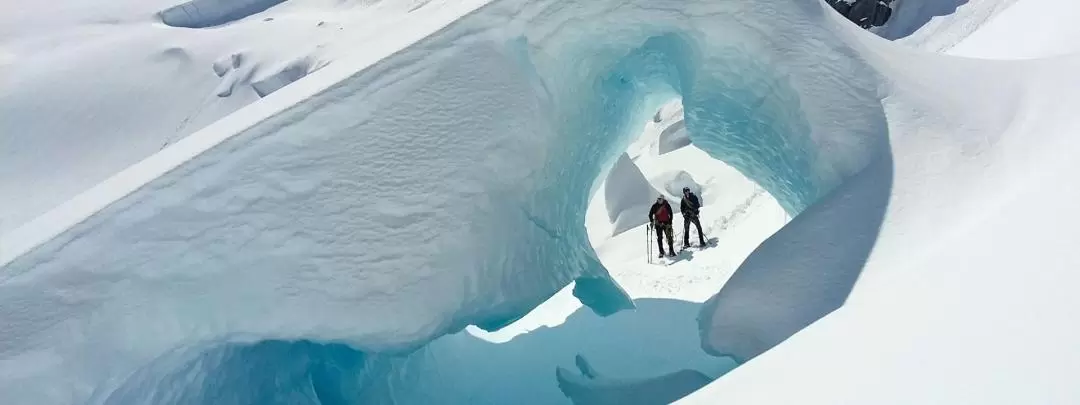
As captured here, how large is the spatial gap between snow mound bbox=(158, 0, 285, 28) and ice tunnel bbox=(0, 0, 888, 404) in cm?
1738

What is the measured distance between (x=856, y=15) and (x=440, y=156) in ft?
58.0

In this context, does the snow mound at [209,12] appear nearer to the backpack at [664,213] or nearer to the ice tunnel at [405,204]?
the backpack at [664,213]

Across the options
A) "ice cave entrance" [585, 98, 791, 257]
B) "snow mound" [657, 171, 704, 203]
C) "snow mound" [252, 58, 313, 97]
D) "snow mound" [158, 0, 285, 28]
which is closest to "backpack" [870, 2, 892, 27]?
"ice cave entrance" [585, 98, 791, 257]

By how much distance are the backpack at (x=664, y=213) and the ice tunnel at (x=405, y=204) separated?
9.60 ft

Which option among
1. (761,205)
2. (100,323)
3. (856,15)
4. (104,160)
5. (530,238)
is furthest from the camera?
(856,15)

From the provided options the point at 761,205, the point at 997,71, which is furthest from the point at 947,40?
the point at 997,71

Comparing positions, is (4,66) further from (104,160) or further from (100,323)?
(100,323)

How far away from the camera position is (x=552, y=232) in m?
4.86

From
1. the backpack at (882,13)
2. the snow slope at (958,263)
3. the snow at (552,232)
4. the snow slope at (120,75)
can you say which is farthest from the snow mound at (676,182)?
the snow slope at (958,263)

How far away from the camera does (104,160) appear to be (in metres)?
13.9

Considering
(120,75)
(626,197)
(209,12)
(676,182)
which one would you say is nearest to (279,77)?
(120,75)

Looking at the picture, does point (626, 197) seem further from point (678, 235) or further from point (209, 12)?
point (209, 12)

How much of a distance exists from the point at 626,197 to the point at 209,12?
13443 mm

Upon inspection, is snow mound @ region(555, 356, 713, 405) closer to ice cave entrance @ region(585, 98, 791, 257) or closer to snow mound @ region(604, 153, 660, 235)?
ice cave entrance @ region(585, 98, 791, 257)
